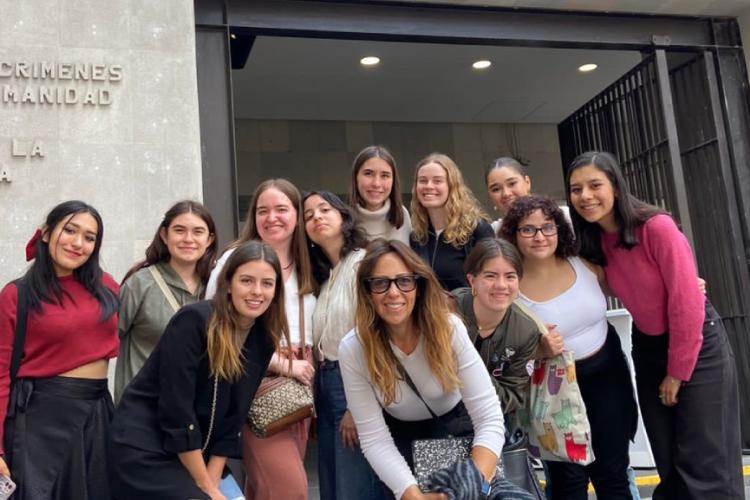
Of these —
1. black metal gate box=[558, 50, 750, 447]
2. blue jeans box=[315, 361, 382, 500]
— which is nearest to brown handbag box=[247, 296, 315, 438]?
blue jeans box=[315, 361, 382, 500]

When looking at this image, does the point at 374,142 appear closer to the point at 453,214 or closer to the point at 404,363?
the point at 453,214

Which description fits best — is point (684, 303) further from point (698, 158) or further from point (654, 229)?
point (698, 158)

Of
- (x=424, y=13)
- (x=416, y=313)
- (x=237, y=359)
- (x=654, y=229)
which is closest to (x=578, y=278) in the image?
(x=654, y=229)

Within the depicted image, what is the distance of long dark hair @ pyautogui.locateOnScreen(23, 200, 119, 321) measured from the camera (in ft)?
11.4

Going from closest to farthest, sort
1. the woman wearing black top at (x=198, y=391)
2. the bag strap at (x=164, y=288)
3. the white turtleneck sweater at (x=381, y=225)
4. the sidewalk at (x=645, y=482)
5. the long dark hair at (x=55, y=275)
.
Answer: the woman wearing black top at (x=198, y=391) → the long dark hair at (x=55, y=275) → the bag strap at (x=164, y=288) → the white turtleneck sweater at (x=381, y=225) → the sidewalk at (x=645, y=482)

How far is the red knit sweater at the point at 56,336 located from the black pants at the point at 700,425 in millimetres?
2779

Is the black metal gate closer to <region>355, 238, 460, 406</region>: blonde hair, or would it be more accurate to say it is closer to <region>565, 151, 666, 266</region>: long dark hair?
<region>565, 151, 666, 266</region>: long dark hair

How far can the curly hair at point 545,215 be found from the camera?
12.7 ft

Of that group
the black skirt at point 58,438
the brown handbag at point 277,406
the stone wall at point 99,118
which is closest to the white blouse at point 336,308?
the brown handbag at point 277,406

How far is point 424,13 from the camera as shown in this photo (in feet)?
21.0

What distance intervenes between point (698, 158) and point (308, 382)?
531cm

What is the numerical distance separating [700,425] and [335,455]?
1818 millimetres

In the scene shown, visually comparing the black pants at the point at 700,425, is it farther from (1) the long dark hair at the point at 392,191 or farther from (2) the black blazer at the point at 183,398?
(2) the black blazer at the point at 183,398

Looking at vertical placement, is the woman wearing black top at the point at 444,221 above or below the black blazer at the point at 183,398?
above
